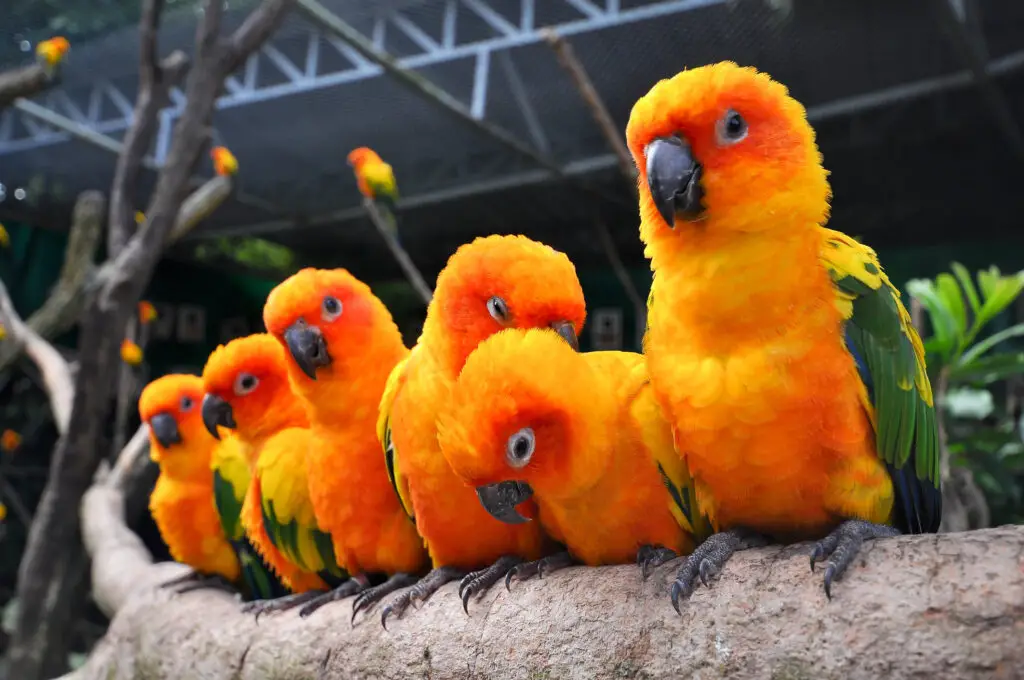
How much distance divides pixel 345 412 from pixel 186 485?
45.9 inches

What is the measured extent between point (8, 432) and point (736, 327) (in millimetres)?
6487

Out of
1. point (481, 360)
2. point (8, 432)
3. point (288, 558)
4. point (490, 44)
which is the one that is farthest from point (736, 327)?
point (8, 432)

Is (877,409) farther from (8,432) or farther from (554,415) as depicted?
(8,432)

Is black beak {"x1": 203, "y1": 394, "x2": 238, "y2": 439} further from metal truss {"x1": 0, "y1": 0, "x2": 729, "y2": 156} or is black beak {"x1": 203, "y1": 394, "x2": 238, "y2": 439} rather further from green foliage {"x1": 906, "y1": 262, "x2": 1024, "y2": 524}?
green foliage {"x1": 906, "y1": 262, "x2": 1024, "y2": 524}

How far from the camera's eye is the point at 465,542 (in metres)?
1.52

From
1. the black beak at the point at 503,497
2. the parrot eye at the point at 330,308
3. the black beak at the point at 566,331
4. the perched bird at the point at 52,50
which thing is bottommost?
the black beak at the point at 503,497

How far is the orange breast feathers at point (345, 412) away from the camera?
5.72 feet

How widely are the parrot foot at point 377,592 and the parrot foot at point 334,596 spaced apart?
11 cm

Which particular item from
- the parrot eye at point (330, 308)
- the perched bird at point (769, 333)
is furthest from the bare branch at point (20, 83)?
the perched bird at point (769, 333)

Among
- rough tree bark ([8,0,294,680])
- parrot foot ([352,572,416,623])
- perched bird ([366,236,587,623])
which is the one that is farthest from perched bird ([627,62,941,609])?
rough tree bark ([8,0,294,680])

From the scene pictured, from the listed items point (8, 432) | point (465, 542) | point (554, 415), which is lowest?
point (465, 542)

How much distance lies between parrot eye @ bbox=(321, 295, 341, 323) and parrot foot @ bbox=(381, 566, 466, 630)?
60cm

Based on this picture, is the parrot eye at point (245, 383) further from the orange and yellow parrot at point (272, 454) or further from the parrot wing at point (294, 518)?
the parrot wing at point (294, 518)

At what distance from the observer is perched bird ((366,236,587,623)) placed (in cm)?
134
